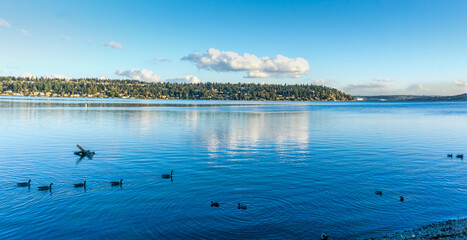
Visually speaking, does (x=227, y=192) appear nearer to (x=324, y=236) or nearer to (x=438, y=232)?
(x=324, y=236)

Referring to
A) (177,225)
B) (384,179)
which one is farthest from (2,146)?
(384,179)

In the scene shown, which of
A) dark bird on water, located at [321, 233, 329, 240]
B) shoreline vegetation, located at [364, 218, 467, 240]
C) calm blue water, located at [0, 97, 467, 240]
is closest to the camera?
shoreline vegetation, located at [364, 218, 467, 240]

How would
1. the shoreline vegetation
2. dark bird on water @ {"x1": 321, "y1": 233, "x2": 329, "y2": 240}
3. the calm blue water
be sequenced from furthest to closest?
1. the calm blue water
2. dark bird on water @ {"x1": 321, "y1": 233, "x2": 329, "y2": 240}
3. the shoreline vegetation

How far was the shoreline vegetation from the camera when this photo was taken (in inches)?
523

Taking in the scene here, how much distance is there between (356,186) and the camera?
21406 mm

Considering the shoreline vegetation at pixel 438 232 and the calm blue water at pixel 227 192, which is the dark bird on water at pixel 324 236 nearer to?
the calm blue water at pixel 227 192

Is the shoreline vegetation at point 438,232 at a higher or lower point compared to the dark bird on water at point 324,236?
higher

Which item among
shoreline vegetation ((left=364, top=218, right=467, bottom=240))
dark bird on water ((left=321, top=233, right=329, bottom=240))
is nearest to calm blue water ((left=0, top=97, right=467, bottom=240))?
dark bird on water ((left=321, top=233, right=329, bottom=240))

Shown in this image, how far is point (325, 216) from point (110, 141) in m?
33.7

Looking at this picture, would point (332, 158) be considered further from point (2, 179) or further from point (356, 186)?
point (2, 179)

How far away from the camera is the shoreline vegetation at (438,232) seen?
43.6ft

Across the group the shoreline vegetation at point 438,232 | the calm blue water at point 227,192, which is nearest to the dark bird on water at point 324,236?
the calm blue water at point 227,192

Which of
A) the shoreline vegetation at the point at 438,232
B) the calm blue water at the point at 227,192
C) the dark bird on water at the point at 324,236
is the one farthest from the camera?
the calm blue water at the point at 227,192

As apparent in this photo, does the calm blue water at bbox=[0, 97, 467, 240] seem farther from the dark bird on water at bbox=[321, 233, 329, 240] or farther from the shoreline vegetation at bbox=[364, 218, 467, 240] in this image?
the shoreline vegetation at bbox=[364, 218, 467, 240]
